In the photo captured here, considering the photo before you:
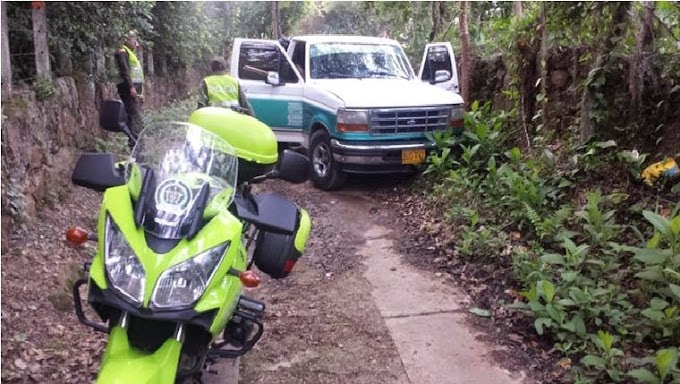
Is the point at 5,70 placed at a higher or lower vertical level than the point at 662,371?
higher

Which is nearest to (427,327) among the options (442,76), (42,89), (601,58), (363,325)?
(363,325)

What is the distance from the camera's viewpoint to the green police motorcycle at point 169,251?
2.41 metres

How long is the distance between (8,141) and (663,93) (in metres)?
5.62

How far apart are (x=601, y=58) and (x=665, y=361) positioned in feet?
12.0

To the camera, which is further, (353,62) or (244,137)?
(353,62)

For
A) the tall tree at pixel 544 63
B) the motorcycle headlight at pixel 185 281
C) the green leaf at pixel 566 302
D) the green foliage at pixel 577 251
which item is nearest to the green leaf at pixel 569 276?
the green foliage at pixel 577 251

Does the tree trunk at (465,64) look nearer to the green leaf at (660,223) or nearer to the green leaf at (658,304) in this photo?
the green leaf at (660,223)

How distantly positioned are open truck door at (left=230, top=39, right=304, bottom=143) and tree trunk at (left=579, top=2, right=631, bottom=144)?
12.7ft

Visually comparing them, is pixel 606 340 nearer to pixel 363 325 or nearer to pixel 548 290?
pixel 548 290

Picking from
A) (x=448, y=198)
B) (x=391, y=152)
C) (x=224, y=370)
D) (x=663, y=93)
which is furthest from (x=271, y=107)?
(x=224, y=370)

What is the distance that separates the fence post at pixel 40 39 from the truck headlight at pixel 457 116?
474 cm

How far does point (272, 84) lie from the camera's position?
352 inches

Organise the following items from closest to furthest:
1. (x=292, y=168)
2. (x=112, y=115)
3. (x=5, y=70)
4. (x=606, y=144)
A: (x=112, y=115) → (x=292, y=168) → (x=5, y=70) → (x=606, y=144)

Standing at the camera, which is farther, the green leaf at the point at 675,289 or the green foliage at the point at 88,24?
the green foliage at the point at 88,24
